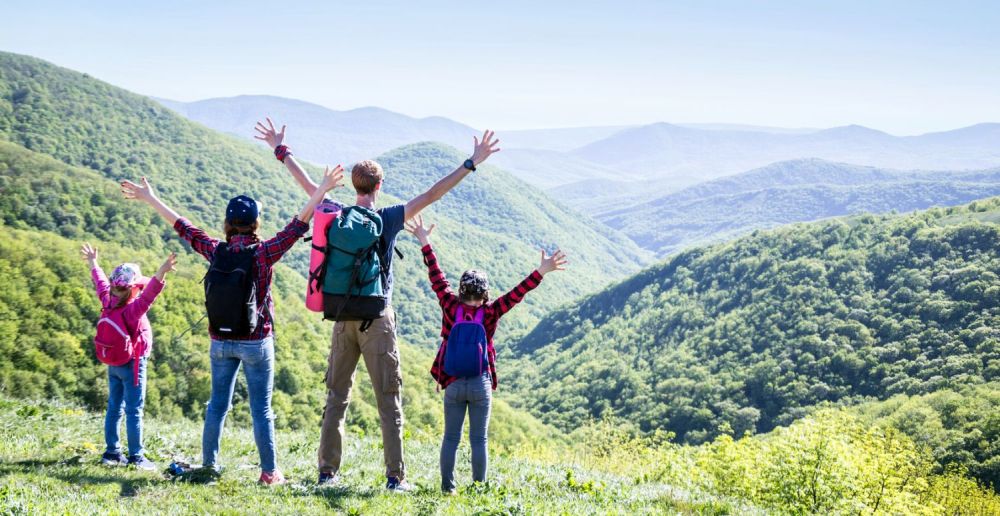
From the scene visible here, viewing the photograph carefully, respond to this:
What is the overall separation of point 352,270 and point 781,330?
135 metres

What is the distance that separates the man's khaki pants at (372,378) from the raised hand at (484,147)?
5.54 feet

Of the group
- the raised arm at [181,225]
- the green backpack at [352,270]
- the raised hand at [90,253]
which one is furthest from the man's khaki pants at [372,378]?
the raised hand at [90,253]

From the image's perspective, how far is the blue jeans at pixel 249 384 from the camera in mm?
5789

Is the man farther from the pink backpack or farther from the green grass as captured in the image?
the pink backpack

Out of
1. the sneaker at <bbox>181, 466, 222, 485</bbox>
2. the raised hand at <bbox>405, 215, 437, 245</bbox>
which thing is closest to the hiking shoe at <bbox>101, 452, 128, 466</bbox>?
the sneaker at <bbox>181, 466, 222, 485</bbox>

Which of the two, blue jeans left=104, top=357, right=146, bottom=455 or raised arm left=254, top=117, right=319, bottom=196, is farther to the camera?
blue jeans left=104, top=357, right=146, bottom=455

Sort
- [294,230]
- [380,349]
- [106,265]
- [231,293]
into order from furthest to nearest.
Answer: [106,265] < [380,349] < [294,230] < [231,293]

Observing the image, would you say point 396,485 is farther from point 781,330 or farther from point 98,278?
point 781,330

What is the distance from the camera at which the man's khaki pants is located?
5.83m

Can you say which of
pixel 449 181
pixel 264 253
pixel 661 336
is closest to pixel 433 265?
pixel 449 181

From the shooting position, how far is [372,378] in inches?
229

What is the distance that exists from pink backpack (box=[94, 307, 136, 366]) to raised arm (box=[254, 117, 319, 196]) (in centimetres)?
231

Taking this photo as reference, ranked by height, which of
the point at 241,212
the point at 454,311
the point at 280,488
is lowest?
the point at 280,488

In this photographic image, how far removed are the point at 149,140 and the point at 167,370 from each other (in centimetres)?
17202
